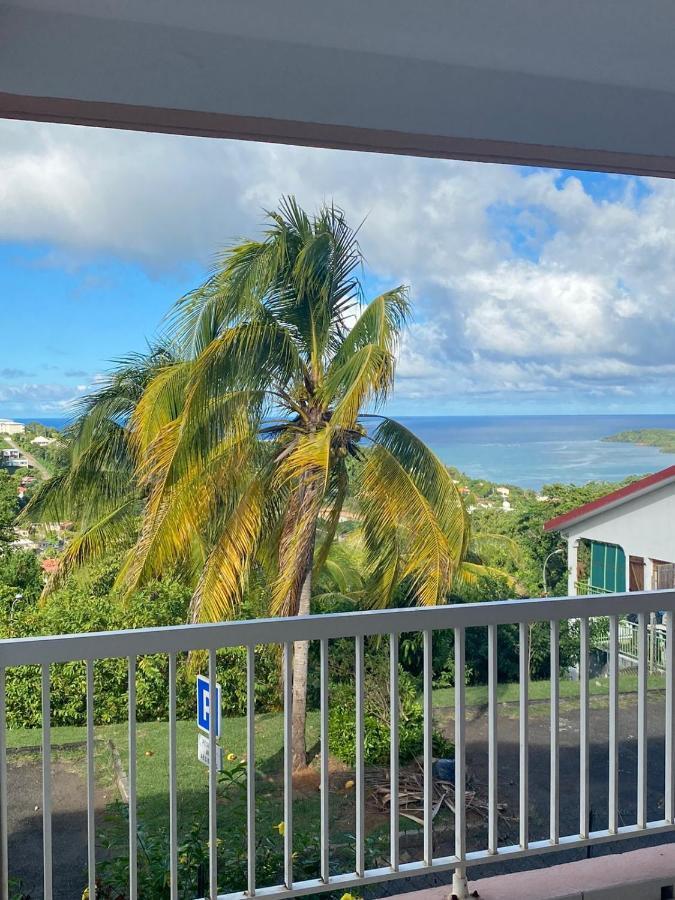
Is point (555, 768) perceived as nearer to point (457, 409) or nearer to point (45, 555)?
point (457, 409)

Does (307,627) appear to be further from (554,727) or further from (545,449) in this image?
(545,449)

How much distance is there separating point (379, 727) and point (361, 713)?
6.83 metres

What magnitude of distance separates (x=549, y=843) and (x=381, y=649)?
308 inches

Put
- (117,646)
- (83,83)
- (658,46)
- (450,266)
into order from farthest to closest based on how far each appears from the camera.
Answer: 1. (450,266)
2. (658,46)
3. (83,83)
4. (117,646)

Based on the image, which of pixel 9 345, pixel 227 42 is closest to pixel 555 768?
pixel 227 42

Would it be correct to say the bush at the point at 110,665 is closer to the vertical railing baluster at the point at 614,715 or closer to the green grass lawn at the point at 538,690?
the green grass lawn at the point at 538,690

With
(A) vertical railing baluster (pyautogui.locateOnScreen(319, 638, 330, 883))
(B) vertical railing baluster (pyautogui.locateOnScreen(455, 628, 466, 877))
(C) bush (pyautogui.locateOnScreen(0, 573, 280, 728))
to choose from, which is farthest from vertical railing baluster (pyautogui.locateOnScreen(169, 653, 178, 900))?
(C) bush (pyautogui.locateOnScreen(0, 573, 280, 728))

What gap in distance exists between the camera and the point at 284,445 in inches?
305

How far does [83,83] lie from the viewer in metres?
1.67

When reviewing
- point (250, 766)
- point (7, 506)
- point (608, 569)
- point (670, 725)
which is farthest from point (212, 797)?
point (7, 506)

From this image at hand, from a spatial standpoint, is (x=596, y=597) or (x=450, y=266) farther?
(x=450, y=266)

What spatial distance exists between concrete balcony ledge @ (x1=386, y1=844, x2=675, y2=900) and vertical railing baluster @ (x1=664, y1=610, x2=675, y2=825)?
12 centimetres

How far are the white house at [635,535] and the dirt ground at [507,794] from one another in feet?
3.75

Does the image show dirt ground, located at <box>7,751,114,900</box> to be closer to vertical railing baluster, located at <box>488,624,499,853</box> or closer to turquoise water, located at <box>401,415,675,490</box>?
vertical railing baluster, located at <box>488,624,499,853</box>
